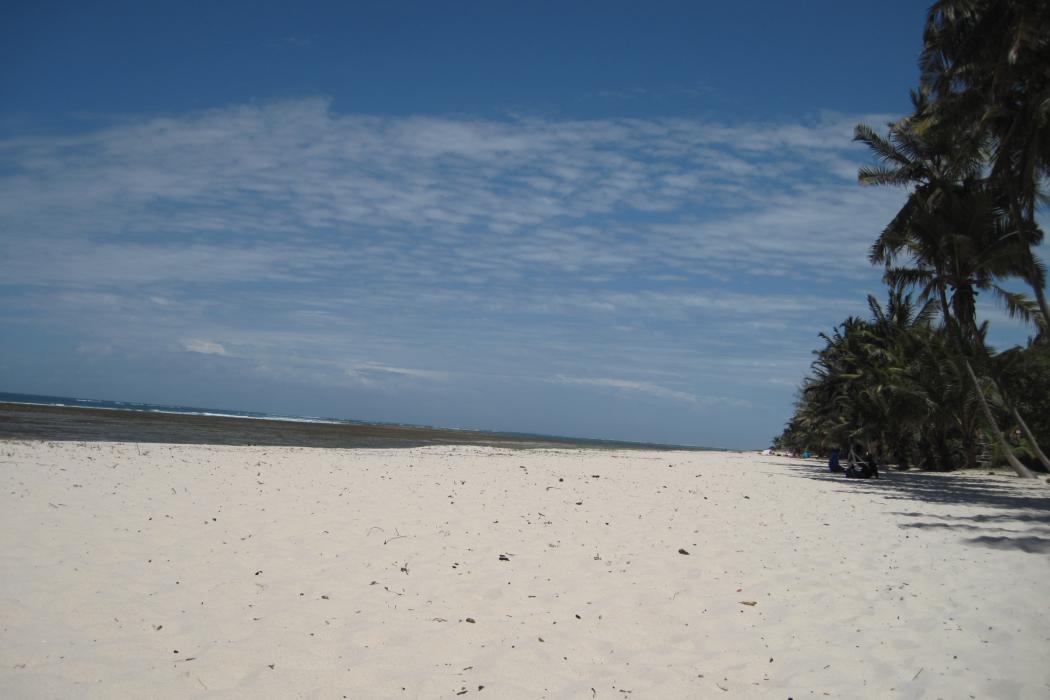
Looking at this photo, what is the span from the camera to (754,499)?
12.2 metres

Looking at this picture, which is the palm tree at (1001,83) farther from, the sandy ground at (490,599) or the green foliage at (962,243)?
the sandy ground at (490,599)

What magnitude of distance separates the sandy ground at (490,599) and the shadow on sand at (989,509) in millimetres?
130

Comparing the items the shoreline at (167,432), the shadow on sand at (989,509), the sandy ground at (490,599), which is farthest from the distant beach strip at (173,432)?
the shadow on sand at (989,509)

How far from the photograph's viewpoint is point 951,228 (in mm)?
20922

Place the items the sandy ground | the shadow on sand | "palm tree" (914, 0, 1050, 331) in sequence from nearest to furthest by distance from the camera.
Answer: the sandy ground, the shadow on sand, "palm tree" (914, 0, 1050, 331)

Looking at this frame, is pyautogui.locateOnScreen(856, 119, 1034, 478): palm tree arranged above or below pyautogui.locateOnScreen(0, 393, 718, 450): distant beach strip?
above

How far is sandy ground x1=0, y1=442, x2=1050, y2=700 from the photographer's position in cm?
393

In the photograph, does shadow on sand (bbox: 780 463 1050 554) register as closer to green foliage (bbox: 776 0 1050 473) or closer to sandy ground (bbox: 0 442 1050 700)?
sandy ground (bbox: 0 442 1050 700)

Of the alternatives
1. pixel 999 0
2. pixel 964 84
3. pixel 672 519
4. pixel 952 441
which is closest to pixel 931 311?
pixel 952 441

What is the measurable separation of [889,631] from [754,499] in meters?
7.63

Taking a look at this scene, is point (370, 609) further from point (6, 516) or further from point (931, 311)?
point (931, 311)

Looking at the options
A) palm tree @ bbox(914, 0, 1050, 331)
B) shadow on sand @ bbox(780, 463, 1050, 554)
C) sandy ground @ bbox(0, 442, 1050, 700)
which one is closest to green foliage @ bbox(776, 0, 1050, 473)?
palm tree @ bbox(914, 0, 1050, 331)

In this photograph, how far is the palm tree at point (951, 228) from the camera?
66.0 feet

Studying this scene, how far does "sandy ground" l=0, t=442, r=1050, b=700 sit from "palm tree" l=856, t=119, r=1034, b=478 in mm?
13661
